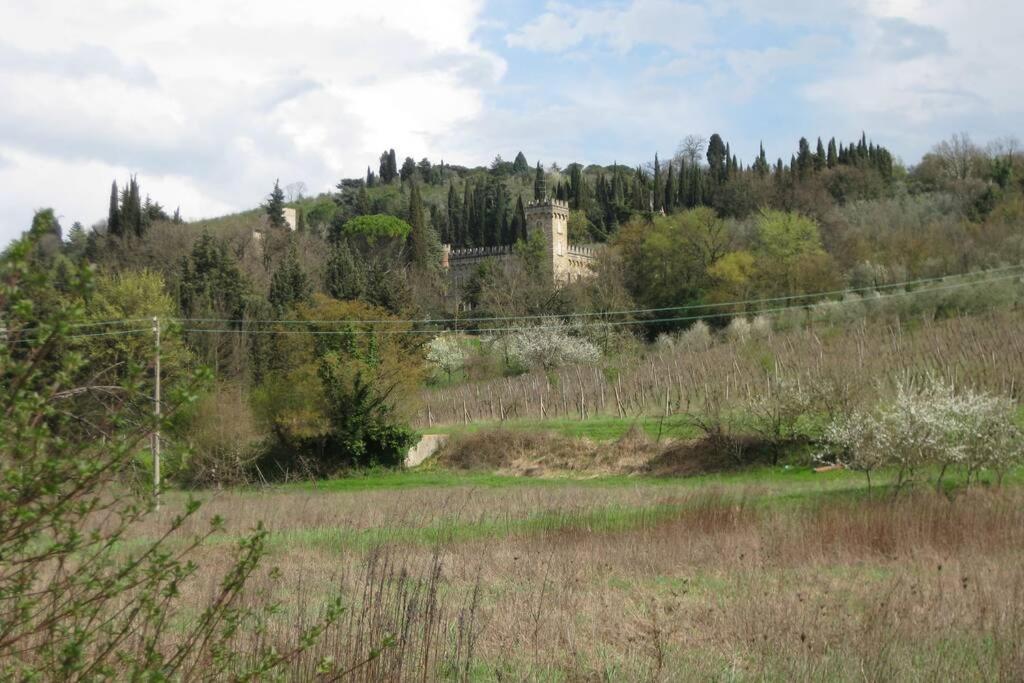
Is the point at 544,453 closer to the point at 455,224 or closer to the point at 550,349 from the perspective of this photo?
the point at 550,349

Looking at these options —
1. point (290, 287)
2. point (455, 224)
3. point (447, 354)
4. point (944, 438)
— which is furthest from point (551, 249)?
point (944, 438)

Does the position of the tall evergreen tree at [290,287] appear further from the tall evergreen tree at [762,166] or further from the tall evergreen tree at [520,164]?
the tall evergreen tree at [520,164]

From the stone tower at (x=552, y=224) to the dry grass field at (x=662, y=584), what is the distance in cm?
6509

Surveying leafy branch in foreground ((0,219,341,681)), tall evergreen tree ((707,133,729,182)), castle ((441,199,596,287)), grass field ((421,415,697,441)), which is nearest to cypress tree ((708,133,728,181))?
tall evergreen tree ((707,133,729,182))

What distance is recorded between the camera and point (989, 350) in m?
34.6

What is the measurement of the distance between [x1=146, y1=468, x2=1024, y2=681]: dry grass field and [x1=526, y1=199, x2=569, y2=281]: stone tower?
6509 cm

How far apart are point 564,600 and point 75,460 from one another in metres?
6.43

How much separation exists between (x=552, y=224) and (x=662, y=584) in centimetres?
7599

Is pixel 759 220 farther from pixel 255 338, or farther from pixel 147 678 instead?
pixel 147 678

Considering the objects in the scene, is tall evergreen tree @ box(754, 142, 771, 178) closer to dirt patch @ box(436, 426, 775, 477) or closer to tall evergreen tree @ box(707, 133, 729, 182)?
tall evergreen tree @ box(707, 133, 729, 182)

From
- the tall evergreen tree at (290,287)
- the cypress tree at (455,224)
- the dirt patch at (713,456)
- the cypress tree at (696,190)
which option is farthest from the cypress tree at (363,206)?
the dirt patch at (713,456)

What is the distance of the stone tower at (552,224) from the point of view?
85938 mm

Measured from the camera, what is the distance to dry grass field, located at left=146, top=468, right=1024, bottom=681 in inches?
266

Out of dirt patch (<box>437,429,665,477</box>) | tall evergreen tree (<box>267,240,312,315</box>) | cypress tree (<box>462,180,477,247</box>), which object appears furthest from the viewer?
cypress tree (<box>462,180,477,247</box>)
